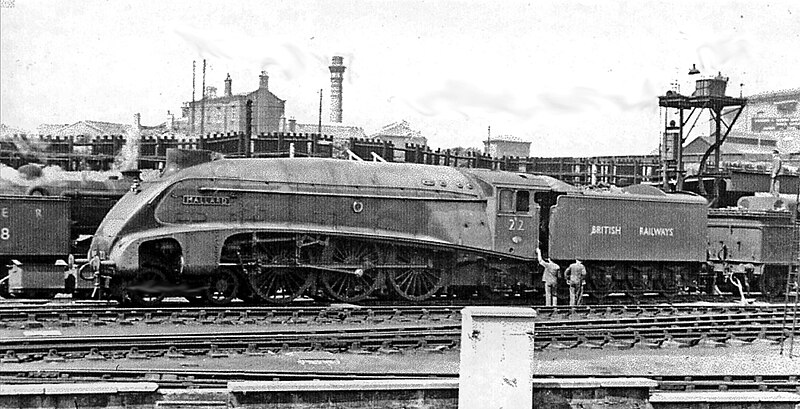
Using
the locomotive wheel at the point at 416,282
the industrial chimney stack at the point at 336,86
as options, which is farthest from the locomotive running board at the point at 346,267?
the industrial chimney stack at the point at 336,86

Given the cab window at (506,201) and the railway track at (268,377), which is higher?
the cab window at (506,201)

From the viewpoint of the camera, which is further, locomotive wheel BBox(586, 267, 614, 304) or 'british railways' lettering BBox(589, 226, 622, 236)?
locomotive wheel BBox(586, 267, 614, 304)

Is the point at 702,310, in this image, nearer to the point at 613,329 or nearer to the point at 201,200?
the point at 613,329

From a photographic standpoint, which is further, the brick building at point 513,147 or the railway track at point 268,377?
the brick building at point 513,147

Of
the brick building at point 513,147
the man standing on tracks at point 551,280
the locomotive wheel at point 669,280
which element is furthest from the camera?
the brick building at point 513,147

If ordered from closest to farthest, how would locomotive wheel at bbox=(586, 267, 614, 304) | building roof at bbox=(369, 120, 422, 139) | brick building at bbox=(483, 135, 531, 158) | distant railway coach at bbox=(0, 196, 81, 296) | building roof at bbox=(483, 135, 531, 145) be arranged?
distant railway coach at bbox=(0, 196, 81, 296), locomotive wheel at bbox=(586, 267, 614, 304), building roof at bbox=(369, 120, 422, 139), building roof at bbox=(483, 135, 531, 145), brick building at bbox=(483, 135, 531, 158)

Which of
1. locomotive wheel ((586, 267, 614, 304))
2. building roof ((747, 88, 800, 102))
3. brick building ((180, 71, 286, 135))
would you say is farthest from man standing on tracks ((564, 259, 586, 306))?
brick building ((180, 71, 286, 135))

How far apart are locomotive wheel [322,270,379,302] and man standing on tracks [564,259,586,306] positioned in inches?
157

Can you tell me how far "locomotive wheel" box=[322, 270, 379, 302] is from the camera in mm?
17016

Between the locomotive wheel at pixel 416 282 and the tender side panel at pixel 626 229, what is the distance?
108 inches

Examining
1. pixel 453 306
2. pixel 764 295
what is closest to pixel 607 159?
pixel 764 295

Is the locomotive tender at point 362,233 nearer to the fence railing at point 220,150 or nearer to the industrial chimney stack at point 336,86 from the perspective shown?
the fence railing at point 220,150

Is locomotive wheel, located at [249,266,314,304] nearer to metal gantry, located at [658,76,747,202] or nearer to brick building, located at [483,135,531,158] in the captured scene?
metal gantry, located at [658,76,747,202]

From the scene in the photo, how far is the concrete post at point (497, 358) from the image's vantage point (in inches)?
330
